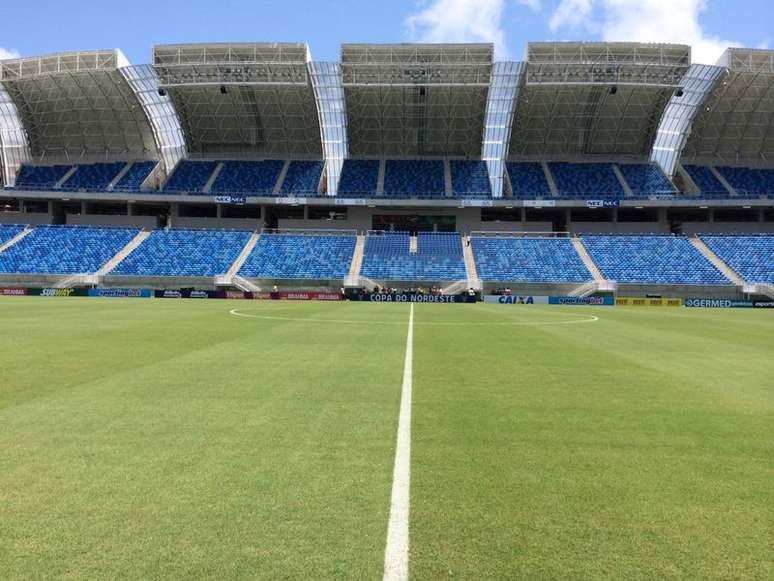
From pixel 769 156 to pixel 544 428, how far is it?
78.0 metres

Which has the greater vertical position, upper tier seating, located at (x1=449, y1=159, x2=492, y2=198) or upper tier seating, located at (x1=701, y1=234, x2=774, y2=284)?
upper tier seating, located at (x1=449, y1=159, x2=492, y2=198)

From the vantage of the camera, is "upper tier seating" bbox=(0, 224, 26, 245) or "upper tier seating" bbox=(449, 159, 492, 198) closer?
"upper tier seating" bbox=(0, 224, 26, 245)

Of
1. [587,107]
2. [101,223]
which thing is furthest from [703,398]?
[101,223]

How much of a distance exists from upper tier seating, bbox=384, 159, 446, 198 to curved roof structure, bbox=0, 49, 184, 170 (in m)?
27.4

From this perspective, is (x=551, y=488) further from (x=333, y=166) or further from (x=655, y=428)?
(x=333, y=166)

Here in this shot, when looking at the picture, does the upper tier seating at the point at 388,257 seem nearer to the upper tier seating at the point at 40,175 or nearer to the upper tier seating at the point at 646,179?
the upper tier seating at the point at 646,179

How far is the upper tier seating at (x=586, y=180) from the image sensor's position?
62500 millimetres

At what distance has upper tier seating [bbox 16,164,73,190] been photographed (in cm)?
6619

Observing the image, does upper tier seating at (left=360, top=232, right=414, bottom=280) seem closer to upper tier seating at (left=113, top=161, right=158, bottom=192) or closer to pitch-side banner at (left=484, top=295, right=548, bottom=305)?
pitch-side banner at (left=484, top=295, right=548, bottom=305)

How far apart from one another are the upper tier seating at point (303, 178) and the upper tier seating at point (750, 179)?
50401 millimetres

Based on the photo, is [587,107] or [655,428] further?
[587,107]

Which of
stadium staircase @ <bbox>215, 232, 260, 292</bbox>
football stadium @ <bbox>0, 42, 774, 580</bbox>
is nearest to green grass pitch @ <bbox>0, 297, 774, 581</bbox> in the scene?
football stadium @ <bbox>0, 42, 774, 580</bbox>

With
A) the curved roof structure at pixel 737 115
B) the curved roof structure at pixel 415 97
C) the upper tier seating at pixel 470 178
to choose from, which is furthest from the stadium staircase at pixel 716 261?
the curved roof structure at pixel 415 97

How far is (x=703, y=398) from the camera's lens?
8.02 meters
